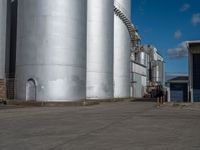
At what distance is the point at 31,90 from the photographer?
30.9 meters

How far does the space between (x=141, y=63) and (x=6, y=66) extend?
37.6 m

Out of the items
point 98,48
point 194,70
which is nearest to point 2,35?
point 98,48

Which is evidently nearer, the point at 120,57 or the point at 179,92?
the point at 179,92

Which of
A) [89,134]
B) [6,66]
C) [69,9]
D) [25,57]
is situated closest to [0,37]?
[6,66]

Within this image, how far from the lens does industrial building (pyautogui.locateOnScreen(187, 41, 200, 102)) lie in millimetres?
40688

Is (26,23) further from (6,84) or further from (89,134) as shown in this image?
(89,134)

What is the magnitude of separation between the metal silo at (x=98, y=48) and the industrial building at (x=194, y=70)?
9.20 meters

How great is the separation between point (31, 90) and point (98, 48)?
11939mm

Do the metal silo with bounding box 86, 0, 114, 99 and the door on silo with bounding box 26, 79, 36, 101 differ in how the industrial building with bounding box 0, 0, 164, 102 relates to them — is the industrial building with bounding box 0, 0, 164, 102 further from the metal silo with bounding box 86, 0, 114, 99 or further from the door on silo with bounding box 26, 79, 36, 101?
the metal silo with bounding box 86, 0, 114, 99

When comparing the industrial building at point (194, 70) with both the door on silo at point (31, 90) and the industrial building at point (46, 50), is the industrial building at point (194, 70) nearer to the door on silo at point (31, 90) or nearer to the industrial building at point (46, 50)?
the industrial building at point (46, 50)

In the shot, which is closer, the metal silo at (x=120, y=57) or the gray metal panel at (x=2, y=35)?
the gray metal panel at (x=2, y=35)

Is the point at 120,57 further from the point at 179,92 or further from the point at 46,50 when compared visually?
the point at 46,50

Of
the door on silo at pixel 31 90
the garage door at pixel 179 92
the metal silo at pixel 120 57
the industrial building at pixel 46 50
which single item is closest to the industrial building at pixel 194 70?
the garage door at pixel 179 92

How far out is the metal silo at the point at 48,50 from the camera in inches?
1180
